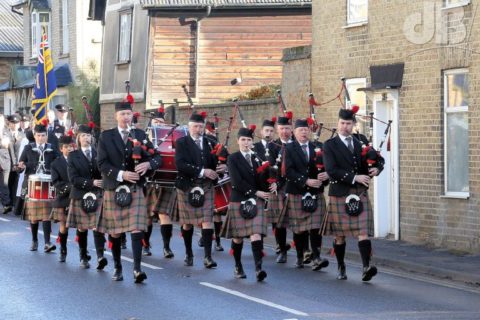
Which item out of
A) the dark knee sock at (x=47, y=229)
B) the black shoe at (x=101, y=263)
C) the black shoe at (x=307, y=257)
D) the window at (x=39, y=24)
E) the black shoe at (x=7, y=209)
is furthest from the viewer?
the window at (x=39, y=24)

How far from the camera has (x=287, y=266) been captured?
632 inches

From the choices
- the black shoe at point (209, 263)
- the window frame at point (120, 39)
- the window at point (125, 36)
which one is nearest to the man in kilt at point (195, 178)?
the black shoe at point (209, 263)

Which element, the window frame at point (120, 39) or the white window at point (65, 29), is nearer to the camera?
the window frame at point (120, 39)

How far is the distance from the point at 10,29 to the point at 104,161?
1924 inches

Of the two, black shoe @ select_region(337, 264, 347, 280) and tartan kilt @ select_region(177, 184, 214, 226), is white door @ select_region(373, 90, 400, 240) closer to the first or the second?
tartan kilt @ select_region(177, 184, 214, 226)

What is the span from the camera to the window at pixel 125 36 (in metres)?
35.9

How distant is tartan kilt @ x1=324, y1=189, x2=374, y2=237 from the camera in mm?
14281

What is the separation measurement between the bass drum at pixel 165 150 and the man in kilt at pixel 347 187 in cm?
396

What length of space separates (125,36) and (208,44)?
124 inches

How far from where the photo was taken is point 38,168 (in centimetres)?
1888

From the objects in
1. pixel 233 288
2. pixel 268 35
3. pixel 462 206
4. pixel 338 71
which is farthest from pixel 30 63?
pixel 233 288

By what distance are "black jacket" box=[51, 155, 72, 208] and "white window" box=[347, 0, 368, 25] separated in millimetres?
6679

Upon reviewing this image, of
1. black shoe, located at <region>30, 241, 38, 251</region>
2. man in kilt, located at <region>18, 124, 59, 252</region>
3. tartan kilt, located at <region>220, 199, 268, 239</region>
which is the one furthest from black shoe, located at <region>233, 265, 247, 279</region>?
black shoe, located at <region>30, 241, 38, 251</region>

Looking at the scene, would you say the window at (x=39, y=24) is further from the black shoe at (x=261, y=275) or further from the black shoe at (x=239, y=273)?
the black shoe at (x=261, y=275)
